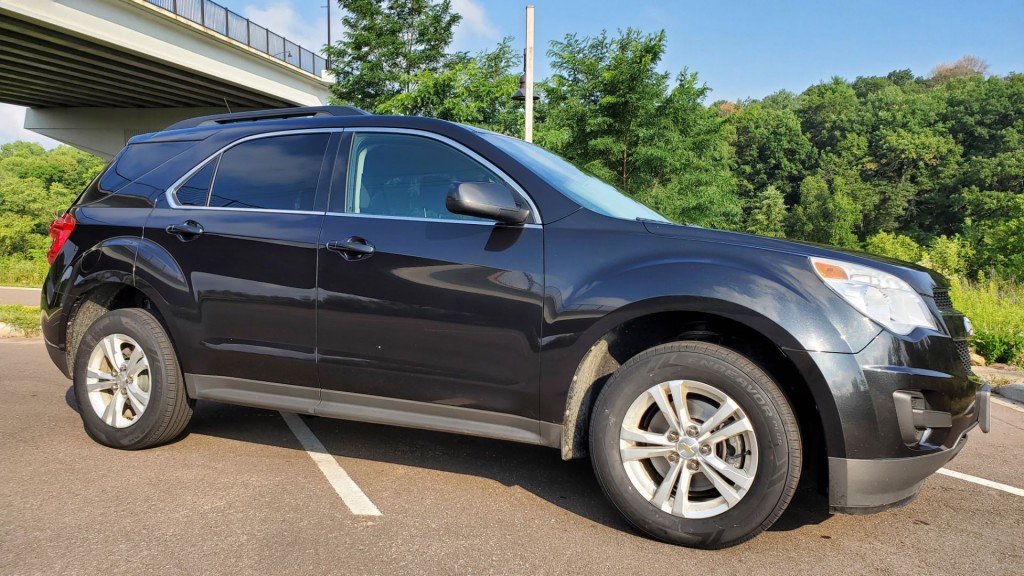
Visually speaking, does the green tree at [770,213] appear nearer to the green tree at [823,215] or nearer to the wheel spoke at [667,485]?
the green tree at [823,215]

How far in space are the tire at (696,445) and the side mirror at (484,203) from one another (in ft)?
2.70

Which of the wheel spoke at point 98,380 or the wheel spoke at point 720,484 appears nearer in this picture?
the wheel spoke at point 720,484

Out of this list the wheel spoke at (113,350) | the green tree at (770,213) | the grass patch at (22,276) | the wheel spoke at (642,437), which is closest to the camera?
the wheel spoke at (642,437)

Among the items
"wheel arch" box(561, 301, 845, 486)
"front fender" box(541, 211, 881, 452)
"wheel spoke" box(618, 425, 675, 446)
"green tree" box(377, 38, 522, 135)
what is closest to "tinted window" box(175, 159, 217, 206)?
"front fender" box(541, 211, 881, 452)

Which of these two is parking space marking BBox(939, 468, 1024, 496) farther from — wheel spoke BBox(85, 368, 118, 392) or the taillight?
the taillight

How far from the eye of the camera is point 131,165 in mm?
4215

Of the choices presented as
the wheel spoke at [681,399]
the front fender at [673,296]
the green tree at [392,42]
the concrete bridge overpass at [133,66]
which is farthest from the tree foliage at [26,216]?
the wheel spoke at [681,399]

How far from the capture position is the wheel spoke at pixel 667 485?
273 centimetres

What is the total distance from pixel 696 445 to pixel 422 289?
1.37 meters

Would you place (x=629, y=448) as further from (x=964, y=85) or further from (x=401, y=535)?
(x=964, y=85)

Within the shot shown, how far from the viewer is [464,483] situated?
136 inches

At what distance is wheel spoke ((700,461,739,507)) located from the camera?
265 cm

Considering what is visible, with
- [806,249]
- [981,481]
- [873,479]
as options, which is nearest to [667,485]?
[873,479]

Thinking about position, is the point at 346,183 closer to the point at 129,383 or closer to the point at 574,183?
the point at 574,183
